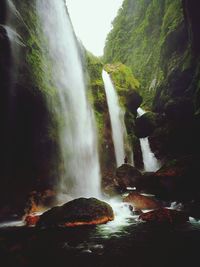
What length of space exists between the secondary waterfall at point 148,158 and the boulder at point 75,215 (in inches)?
575

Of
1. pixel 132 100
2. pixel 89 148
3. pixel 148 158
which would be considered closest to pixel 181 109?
pixel 148 158

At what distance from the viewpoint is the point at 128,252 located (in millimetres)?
6242

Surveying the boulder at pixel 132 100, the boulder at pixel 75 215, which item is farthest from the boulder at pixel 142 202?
the boulder at pixel 132 100

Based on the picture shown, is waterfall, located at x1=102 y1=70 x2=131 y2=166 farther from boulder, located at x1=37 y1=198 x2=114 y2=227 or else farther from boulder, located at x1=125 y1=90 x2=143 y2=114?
boulder, located at x1=37 y1=198 x2=114 y2=227

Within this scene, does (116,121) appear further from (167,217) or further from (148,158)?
(167,217)

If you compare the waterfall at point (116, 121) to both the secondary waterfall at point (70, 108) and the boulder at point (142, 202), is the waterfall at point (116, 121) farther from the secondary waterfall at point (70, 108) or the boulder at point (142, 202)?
the boulder at point (142, 202)

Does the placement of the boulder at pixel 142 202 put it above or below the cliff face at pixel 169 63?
below

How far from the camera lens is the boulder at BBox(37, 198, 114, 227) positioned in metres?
9.17

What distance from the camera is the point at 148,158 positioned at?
24.6 meters

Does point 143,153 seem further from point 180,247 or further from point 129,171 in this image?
point 180,247

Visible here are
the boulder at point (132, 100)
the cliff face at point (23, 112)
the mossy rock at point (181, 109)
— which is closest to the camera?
the cliff face at point (23, 112)

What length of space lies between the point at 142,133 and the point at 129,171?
1015 cm

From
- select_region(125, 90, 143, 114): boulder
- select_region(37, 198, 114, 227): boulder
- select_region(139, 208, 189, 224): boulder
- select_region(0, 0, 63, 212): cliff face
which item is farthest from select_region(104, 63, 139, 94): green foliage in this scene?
select_region(139, 208, 189, 224): boulder

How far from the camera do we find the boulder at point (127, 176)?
16938 mm
